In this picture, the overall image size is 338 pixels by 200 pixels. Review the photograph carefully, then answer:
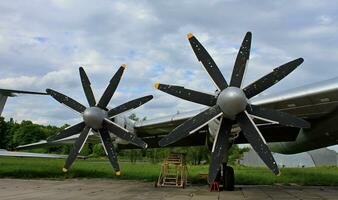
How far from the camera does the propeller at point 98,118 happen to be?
12992mm

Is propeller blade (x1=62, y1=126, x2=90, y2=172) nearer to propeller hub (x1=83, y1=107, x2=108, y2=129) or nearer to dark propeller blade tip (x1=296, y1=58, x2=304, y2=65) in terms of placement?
propeller hub (x1=83, y1=107, x2=108, y2=129)

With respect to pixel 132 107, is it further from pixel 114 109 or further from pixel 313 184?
pixel 313 184

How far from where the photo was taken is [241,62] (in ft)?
35.2

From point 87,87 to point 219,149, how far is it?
5.65 metres

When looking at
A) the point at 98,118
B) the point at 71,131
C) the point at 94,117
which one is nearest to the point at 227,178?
the point at 98,118

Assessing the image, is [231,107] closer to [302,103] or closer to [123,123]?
[302,103]

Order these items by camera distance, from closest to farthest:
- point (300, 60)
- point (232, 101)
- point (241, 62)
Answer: point (232, 101) → point (300, 60) → point (241, 62)

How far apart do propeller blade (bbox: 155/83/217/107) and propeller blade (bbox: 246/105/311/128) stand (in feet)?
3.65

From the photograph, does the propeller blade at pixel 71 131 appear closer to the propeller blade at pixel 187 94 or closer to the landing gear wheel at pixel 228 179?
the propeller blade at pixel 187 94

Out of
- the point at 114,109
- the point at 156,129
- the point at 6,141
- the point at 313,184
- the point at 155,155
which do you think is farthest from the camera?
the point at 6,141

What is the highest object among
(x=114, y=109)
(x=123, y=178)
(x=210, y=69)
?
(x=210, y=69)

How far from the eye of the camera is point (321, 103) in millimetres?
11242

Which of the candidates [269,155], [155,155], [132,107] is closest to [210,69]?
[269,155]

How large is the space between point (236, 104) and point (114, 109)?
501cm
